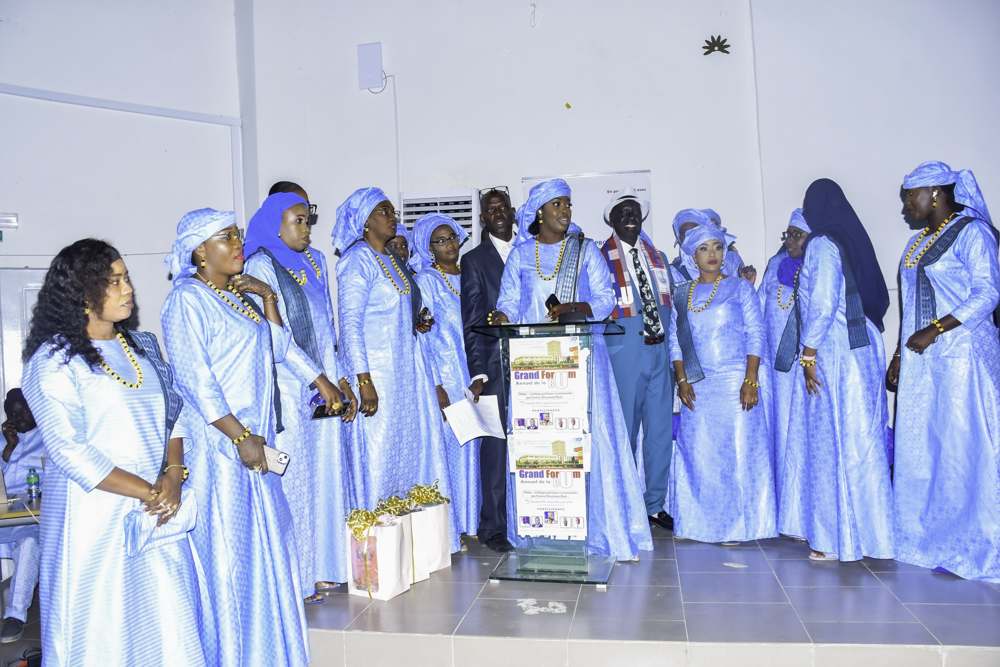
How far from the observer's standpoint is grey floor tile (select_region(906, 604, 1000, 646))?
2812mm

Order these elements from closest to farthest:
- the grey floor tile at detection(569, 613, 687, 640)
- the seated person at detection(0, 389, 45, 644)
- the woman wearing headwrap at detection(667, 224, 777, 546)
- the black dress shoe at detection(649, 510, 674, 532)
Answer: the grey floor tile at detection(569, 613, 687, 640), the seated person at detection(0, 389, 45, 644), the woman wearing headwrap at detection(667, 224, 777, 546), the black dress shoe at detection(649, 510, 674, 532)

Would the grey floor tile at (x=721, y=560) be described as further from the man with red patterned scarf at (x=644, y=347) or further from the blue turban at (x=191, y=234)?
the blue turban at (x=191, y=234)

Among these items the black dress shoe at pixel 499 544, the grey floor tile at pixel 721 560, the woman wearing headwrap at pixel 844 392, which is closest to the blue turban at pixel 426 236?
the black dress shoe at pixel 499 544

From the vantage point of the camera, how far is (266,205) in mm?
3609

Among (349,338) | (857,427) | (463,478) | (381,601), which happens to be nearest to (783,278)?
(857,427)

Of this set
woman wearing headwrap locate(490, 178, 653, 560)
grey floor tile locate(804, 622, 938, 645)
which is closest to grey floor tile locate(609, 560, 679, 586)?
woman wearing headwrap locate(490, 178, 653, 560)

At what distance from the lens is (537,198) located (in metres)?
4.06

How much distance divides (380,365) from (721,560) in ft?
7.03

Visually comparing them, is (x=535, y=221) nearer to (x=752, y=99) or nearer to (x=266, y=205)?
(x=266, y=205)

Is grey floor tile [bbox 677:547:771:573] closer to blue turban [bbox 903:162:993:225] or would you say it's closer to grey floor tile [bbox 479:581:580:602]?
grey floor tile [bbox 479:581:580:602]

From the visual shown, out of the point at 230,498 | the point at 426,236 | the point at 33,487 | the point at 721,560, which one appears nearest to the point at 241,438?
the point at 230,498

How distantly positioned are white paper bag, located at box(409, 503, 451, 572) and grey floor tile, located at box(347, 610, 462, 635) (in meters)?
0.50

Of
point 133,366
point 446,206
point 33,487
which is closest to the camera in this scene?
point 133,366

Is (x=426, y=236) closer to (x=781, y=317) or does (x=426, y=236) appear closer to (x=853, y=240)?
(x=781, y=317)
